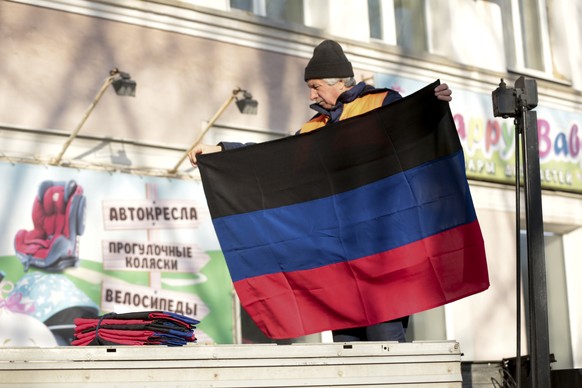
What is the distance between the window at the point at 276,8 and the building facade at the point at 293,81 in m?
0.02

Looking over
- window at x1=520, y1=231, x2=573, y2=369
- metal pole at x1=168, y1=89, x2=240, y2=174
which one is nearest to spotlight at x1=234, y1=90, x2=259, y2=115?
metal pole at x1=168, y1=89, x2=240, y2=174

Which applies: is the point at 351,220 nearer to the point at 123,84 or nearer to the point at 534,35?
the point at 123,84

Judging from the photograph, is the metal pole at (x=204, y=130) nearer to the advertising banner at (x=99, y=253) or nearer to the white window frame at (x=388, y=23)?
the advertising banner at (x=99, y=253)

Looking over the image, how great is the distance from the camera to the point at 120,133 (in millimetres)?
10078

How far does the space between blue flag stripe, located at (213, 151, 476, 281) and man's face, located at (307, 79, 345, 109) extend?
486 millimetres

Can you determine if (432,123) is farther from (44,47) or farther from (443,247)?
(44,47)

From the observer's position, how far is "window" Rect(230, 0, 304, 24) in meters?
11.4

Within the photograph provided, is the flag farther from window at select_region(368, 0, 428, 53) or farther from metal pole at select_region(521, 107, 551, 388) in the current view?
window at select_region(368, 0, 428, 53)

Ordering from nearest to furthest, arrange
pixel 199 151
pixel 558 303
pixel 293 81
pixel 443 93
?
pixel 443 93 < pixel 199 151 < pixel 293 81 < pixel 558 303

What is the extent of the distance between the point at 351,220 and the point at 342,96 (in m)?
0.61

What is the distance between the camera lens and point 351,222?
19.2ft

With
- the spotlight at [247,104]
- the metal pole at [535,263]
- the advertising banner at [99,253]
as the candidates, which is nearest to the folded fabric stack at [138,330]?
the metal pole at [535,263]

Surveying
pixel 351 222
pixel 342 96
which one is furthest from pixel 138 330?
pixel 342 96

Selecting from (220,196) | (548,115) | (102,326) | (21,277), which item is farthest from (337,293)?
(548,115)
